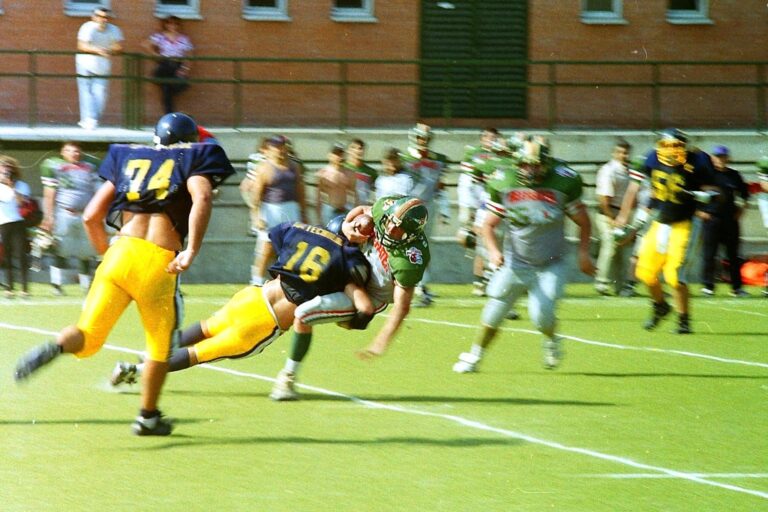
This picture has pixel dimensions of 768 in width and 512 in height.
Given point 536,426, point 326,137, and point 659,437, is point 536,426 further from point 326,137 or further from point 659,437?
point 326,137

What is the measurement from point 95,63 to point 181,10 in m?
3.27

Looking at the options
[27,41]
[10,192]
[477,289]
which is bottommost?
[477,289]

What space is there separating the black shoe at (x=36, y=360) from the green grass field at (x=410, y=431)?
402mm

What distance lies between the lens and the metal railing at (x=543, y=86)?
2203cm

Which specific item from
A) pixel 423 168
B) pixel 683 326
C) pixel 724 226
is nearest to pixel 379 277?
pixel 683 326

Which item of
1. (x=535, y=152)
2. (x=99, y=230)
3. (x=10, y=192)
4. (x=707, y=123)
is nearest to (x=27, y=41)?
(x=10, y=192)

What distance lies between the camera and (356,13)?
24766mm

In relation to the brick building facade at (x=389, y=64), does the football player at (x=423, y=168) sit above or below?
below

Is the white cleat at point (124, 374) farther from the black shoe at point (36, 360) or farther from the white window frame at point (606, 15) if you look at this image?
the white window frame at point (606, 15)

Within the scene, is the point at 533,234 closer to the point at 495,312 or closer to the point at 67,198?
the point at 495,312

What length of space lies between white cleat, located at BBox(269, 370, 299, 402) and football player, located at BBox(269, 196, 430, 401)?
1.00 ft

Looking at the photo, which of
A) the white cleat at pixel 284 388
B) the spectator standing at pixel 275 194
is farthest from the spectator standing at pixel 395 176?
the white cleat at pixel 284 388

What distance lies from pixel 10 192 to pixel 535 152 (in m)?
7.63

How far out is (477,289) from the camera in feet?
59.7
